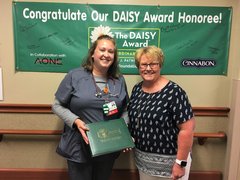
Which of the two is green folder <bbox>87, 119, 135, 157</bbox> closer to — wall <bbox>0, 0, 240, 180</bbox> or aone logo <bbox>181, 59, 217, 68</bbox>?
wall <bbox>0, 0, 240, 180</bbox>

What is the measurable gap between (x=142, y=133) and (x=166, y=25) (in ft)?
3.13

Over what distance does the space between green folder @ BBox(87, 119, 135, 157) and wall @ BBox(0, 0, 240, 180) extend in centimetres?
59

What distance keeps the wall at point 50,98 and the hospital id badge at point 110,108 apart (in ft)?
1.67

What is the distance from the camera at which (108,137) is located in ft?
4.81

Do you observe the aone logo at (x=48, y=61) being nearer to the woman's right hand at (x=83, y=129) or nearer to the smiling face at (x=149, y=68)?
the woman's right hand at (x=83, y=129)

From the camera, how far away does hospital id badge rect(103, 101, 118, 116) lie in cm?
150

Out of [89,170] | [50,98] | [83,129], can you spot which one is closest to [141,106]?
[83,129]

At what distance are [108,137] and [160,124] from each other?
34cm

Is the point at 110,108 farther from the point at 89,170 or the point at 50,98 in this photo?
the point at 50,98

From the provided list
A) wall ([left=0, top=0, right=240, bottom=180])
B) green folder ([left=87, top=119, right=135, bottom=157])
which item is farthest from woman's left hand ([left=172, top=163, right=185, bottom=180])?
wall ([left=0, top=0, right=240, bottom=180])

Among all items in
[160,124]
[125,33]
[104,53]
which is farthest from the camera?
[125,33]

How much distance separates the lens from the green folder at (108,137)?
4.66 ft

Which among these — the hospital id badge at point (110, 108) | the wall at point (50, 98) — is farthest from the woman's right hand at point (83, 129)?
the wall at point (50, 98)

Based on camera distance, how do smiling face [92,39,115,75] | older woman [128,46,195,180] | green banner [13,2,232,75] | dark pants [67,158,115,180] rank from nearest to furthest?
older woman [128,46,195,180]
smiling face [92,39,115,75]
dark pants [67,158,115,180]
green banner [13,2,232,75]
